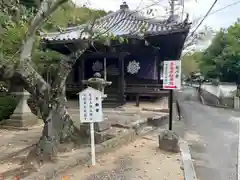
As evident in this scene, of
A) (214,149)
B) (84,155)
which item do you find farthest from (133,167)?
(214,149)

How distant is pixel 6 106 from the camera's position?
10812mm

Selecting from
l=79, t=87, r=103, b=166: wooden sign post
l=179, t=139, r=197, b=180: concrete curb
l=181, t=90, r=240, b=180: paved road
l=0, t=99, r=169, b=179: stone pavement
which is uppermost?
l=79, t=87, r=103, b=166: wooden sign post

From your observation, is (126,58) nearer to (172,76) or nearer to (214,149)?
(172,76)

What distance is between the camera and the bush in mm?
10620

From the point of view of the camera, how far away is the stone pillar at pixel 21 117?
31.4ft

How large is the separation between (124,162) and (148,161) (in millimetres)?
580

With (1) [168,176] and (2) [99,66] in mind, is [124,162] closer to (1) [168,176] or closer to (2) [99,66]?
(1) [168,176]

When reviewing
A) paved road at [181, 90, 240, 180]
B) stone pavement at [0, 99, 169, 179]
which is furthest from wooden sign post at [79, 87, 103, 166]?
paved road at [181, 90, 240, 180]

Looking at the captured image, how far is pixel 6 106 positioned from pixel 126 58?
840cm

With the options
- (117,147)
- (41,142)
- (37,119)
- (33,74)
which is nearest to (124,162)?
(117,147)

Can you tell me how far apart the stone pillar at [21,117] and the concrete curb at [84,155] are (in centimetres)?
382

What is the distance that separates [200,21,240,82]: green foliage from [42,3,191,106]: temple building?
10034mm

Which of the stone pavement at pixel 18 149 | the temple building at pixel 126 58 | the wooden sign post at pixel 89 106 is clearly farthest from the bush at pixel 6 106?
the wooden sign post at pixel 89 106

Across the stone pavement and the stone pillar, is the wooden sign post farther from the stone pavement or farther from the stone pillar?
the stone pillar
